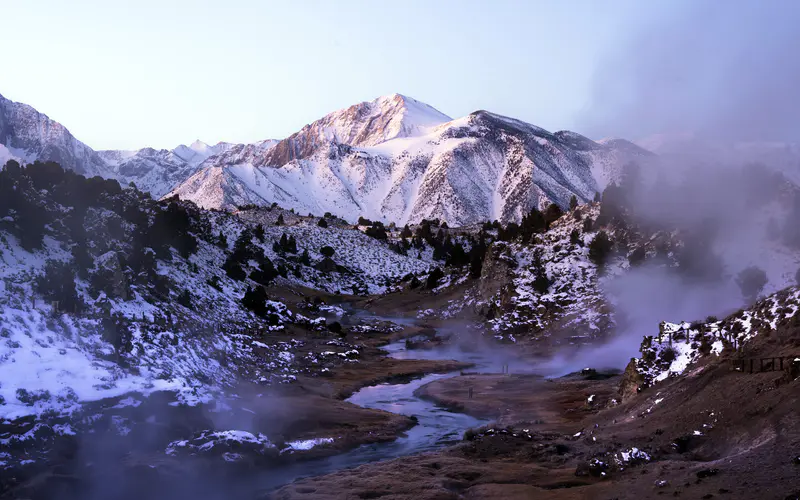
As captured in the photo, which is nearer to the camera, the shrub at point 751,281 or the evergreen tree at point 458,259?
the shrub at point 751,281

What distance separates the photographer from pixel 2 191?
37.2 metres

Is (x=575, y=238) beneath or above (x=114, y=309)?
above

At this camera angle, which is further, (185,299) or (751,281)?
(751,281)

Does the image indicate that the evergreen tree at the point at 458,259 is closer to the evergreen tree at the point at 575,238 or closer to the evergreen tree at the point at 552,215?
the evergreen tree at the point at 552,215

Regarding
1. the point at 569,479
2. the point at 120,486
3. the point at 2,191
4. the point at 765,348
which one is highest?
the point at 2,191

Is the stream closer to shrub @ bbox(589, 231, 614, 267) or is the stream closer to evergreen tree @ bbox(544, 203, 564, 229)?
Result: shrub @ bbox(589, 231, 614, 267)

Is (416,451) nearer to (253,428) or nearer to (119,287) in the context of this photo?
(253,428)

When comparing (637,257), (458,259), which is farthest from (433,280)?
(637,257)

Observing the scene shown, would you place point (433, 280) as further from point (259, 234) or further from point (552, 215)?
point (259, 234)

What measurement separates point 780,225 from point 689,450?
1560 inches

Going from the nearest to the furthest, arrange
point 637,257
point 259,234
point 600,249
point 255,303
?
point 255,303
point 637,257
point 600,249
point 259,234

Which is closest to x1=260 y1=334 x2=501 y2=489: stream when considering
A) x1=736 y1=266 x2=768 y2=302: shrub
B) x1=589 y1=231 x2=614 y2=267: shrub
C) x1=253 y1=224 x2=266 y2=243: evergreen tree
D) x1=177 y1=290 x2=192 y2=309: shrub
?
x1=177 y1=290 x2=192 y2=309: shrub

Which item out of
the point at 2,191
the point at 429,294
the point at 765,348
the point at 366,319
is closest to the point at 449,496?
the point at 765,348

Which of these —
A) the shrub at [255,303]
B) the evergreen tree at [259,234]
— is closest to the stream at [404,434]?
the shrub at [255,303]
